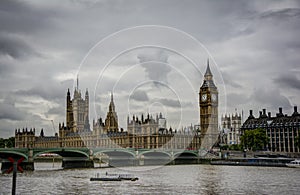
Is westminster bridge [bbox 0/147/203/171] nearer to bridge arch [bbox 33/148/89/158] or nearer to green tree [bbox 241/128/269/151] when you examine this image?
bridge arch [bbox 33/148/89/158]

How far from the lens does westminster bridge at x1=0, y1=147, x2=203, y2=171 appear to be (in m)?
45.2

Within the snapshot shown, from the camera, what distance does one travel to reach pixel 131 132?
7781 cm

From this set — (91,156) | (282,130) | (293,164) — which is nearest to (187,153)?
(91,156)

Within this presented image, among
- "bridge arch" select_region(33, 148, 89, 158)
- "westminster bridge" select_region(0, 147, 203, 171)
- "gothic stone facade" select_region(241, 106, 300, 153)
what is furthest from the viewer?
"gothic stone facade" select_region(241, 106, 300, 153)

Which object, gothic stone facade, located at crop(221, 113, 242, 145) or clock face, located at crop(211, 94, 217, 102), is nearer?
clock face, located at crop(211, 94, 217, 102)

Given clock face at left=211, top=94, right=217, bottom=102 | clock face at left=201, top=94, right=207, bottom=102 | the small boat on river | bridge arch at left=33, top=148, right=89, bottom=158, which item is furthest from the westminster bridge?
clock face at left=201, top=94, right=207, bottom=102

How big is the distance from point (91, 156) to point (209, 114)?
135 feet

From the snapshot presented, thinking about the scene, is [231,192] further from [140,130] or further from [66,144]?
[66,144]

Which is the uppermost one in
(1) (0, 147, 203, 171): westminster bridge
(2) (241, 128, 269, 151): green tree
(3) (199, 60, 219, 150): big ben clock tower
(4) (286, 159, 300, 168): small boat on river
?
(3) (199, 60, 219, 150): big ben clock tower

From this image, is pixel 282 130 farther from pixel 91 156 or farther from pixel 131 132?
pixel 91 156

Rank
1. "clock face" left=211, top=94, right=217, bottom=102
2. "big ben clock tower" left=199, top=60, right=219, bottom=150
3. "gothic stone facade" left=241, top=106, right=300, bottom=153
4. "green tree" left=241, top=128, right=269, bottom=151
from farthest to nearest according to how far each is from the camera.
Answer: "clock face" left=211, top=94, right=217, bottom=102 < "big ben clock tower" left=199, top=60, right=219, bottom=150 < "gothic stone facade" left=241, top=106, right=300, bottom=153 < "green tree" left=241, top=128, right=269, bottom=151

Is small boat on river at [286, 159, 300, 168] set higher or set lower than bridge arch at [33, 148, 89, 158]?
lower

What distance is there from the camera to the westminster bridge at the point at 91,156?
45.2m

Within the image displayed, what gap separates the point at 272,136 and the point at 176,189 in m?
53.5
